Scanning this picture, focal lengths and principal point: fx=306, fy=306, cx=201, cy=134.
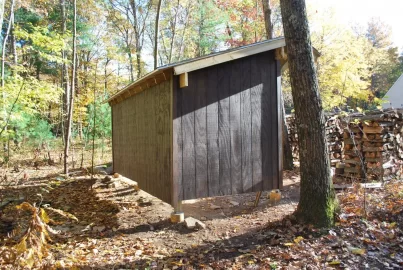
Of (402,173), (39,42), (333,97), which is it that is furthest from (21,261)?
(333,97)

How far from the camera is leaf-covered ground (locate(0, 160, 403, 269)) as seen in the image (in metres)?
→ 3.26

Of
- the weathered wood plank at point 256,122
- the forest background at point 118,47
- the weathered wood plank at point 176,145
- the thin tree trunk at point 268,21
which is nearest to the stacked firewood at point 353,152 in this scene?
the weathered wood plank at point 256,122

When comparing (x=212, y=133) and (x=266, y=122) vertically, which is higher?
(x=266, y=122)

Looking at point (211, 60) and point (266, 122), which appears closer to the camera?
point (211, 60)

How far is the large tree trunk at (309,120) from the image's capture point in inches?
153

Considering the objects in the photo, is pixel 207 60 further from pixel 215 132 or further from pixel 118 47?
pixel 118 47

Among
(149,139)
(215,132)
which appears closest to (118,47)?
(149,139)

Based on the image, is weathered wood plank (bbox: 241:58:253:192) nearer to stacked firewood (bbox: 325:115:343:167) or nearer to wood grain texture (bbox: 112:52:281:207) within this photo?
wood grain texture (bbox: 112:52:281:207)

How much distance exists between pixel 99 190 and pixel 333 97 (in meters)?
12.6

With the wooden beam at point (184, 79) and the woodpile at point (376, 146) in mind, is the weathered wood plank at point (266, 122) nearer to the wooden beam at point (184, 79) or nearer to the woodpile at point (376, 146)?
the wooden beam at point (184, 79)

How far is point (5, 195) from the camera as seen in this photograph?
7.01 meters

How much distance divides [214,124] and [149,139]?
1.43 m

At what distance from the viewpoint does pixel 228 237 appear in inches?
163

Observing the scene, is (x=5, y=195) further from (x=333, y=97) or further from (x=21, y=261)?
(x=333, y=97)
